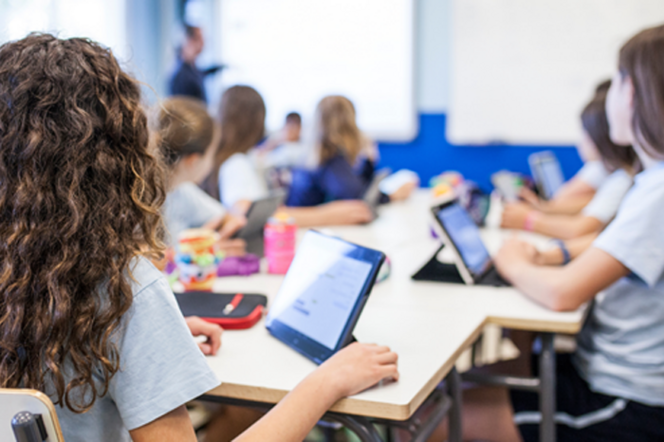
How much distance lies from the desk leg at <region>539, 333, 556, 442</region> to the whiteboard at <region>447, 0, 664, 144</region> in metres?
3.29

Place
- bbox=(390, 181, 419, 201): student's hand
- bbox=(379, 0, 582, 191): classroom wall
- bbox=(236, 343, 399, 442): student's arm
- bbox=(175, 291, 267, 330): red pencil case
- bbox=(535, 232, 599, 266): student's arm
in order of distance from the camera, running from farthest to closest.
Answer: bbox=(379, 0, 582, 191): classroom wall < bbox=(390, 181, 419, 201): student's hand < bbox=(535, 232, 599, 266): student's arm < bbox=(175, 291, 267, 330): red pencil case < bbox=(236, 343, 399, 442): student's arm

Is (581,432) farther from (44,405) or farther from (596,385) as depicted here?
(44,405)

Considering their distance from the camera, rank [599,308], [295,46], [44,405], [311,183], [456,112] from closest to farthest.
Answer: [44,405] → [599,308] → [311,183] → [456,112] → [295,46]

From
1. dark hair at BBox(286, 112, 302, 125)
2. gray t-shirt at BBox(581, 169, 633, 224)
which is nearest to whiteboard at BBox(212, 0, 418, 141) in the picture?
dark hair at BBox(286, 112, 302, 125)

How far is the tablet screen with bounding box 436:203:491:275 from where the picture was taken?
145 centimetres

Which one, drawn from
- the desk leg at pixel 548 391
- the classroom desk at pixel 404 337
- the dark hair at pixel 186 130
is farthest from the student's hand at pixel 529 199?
the dark hair at pixel 186 130

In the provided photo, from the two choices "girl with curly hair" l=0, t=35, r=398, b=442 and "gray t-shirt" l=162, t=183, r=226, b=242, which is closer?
"girl with curly hair" l=0, t=35, r=398, b=442

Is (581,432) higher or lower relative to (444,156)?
lower

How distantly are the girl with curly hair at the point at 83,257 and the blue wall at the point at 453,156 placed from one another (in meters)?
3.99

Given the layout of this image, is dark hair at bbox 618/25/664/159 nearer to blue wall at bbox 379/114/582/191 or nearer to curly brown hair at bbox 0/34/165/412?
curly brown hair at bbox 0/34/165/412

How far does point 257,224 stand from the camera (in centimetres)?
186

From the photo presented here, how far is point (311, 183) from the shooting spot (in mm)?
2619

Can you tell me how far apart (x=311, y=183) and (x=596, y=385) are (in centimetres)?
160

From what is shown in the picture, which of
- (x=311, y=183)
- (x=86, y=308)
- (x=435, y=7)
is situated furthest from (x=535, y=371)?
(x=435, y=7)
